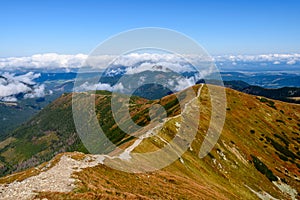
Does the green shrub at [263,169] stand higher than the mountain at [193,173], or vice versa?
the mountain at [193,173]

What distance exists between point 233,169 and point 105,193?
308 feet

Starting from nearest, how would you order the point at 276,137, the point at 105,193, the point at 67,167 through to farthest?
Result: the point at 105,193, the point at 67,167, the point at 276,137

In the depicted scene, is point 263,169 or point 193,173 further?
point 263,169

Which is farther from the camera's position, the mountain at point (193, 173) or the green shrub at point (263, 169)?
the green shrub at point (263, 169)

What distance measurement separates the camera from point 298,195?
133 meters

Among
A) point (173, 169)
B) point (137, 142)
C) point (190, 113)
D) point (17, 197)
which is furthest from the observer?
point (190, 113)

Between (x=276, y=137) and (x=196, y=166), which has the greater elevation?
(x=196, y=166)

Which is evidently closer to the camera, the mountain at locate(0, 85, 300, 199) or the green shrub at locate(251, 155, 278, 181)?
the mountain at locate(0, 85, 300, 199)

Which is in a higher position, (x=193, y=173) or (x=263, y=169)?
(x=193, y=173)

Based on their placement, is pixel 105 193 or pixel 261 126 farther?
pixel 261 126

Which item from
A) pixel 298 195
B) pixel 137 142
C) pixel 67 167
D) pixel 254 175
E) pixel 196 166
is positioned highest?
pixel 67 167

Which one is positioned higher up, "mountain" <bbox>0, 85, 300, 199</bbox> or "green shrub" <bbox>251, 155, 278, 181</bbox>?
"mountain" <bbox>0, 85, 300, 199</bbox>

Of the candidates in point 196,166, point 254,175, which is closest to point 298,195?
point 254,175

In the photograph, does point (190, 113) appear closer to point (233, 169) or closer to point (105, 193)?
point (233, 169)
